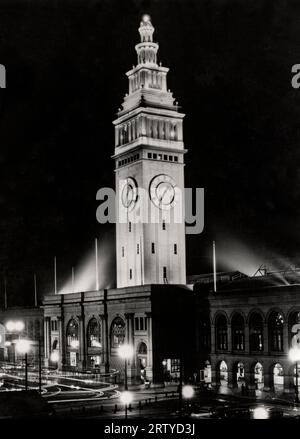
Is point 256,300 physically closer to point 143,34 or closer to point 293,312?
point 293,312

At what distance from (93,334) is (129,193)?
859 inches

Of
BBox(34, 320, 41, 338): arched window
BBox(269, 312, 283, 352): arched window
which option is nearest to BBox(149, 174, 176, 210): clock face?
BBox(269, 312, 283, 352): arched window

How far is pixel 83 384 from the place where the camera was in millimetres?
96375

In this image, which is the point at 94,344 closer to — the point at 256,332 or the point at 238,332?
the point at 238,332

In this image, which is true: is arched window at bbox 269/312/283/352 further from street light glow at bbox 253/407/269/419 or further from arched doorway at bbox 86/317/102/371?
arched doorway at bbox 86/317/102/371

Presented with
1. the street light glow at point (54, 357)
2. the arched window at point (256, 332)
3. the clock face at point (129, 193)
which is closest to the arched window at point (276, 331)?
the arched window at point (256, 332)

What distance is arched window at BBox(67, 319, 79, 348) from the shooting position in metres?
118

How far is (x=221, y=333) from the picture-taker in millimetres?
92688

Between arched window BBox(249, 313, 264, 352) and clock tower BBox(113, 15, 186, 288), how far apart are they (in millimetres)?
24916

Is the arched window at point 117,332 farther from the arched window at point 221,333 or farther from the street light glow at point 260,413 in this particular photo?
the street light glow at point 260,413

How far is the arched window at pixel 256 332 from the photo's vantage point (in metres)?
85.6

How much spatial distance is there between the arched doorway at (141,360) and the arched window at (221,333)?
35.3 ft
